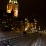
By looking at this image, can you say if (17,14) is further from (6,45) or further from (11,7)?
(6,45)

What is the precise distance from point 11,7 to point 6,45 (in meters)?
183

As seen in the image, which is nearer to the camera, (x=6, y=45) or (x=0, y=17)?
(x=6, y=45)

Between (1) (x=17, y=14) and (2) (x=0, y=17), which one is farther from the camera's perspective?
(1) (x=17, y=14)

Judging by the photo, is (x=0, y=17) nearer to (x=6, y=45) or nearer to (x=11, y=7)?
(x=11, y=7)

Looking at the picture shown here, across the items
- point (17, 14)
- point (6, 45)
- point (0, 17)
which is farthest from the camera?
point (17, 14)

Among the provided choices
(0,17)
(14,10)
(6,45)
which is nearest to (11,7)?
(14,10)

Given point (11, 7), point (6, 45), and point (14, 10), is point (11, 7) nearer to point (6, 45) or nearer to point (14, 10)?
point (14, 10)

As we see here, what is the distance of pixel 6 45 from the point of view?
17.8 metres

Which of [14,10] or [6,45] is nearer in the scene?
[6,45]

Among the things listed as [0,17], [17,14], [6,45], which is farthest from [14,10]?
[6,45]

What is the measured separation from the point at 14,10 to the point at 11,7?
6.59 meters

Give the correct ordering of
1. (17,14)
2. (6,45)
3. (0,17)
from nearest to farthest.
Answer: (6,45) → (0,17) → (17,14)

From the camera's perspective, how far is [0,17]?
118 metres

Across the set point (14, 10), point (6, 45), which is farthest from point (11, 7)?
point (6, 45)
